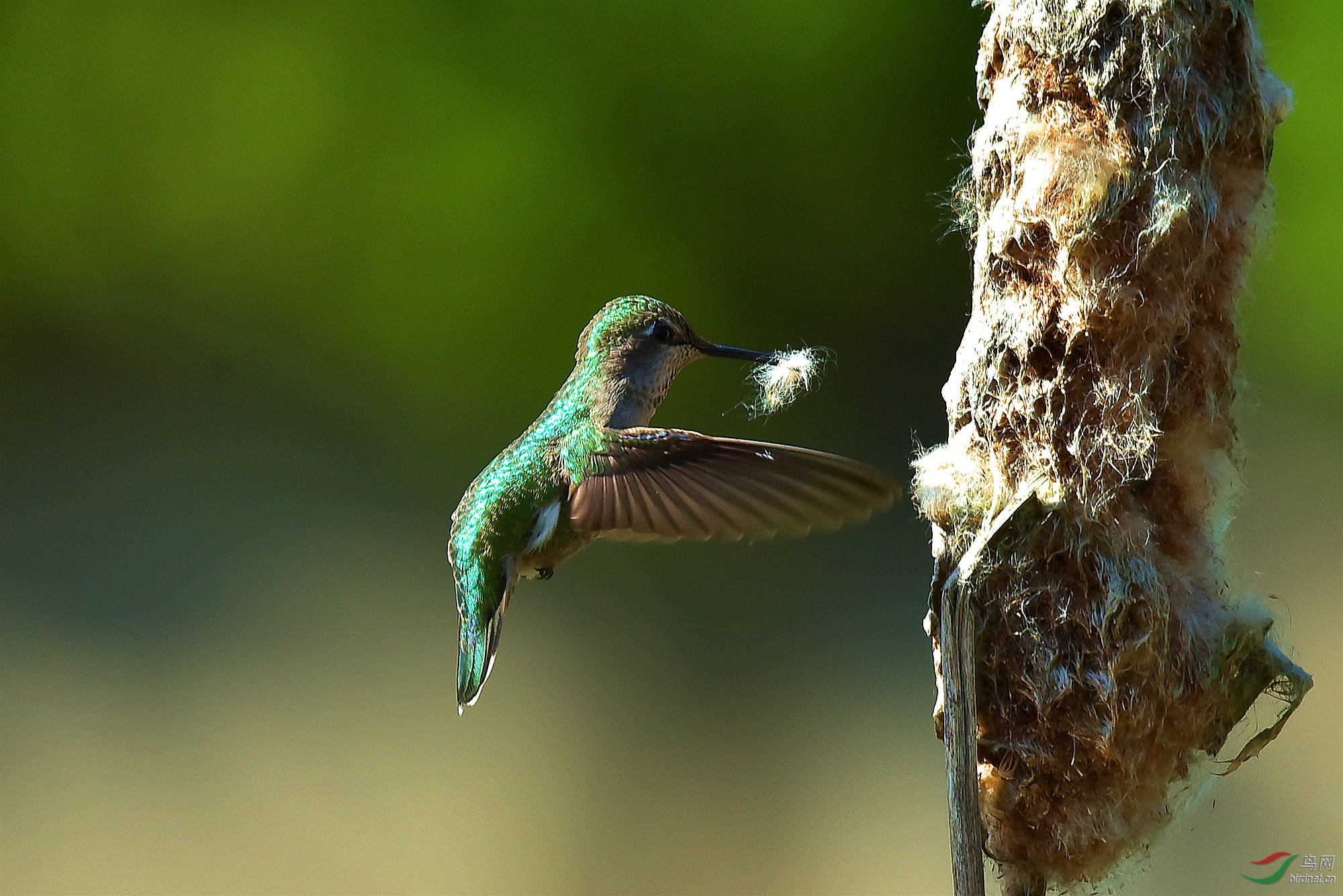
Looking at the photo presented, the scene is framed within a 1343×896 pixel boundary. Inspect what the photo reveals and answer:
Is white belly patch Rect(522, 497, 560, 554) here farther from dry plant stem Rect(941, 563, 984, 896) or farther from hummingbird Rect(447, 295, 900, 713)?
dry plant stem Rect(941, 563, 984, 896)

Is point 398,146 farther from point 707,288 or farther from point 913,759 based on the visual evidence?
point 913,759

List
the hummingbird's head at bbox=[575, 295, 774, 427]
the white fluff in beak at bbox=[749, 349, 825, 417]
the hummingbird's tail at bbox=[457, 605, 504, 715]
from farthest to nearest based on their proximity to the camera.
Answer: the hummingbird's tail at bbox=[457, 605, 504, 715] < the hummingbird's head at bbox=[575, 295, 774, 427] < the white fluff in beak at bbox=[749, 349, 825, 417]

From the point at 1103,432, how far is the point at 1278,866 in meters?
2.48

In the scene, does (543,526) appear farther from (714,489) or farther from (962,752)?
(962,752)

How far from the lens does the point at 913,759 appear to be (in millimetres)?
4344

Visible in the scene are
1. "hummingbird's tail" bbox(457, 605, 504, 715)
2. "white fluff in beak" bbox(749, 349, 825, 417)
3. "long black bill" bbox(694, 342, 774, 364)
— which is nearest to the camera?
"white fluff in beak" bbox(749, 349, 825, 417)

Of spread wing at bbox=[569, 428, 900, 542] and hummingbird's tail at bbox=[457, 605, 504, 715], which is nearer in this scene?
spread wing at bbox=[569, 428, 900, 542]

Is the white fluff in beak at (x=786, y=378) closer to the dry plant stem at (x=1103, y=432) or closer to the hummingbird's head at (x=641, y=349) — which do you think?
the hummingbird's head at (x=641, y=349)

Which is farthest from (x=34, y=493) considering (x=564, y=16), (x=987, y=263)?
(x=987, y=263)

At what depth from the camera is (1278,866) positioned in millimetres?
3451
